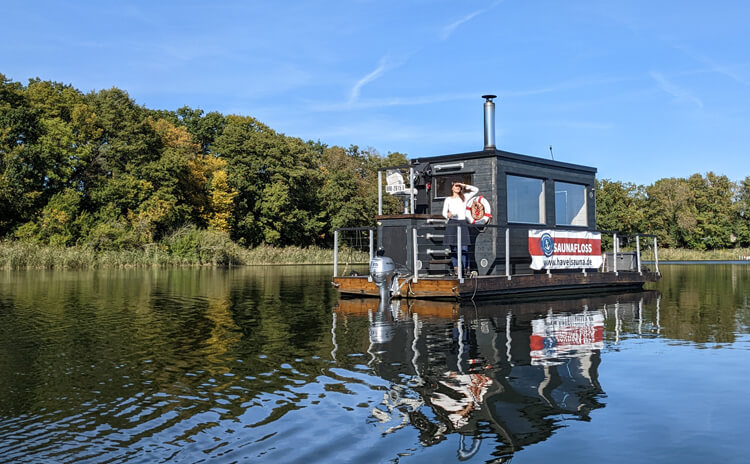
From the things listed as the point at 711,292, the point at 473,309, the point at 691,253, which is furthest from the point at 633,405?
the point at 691,253

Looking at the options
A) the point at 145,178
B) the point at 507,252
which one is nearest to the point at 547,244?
the point at 507,252

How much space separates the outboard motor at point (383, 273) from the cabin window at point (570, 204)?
639cm

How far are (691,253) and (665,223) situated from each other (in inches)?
231

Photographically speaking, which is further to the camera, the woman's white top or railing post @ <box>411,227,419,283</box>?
the woman's white top

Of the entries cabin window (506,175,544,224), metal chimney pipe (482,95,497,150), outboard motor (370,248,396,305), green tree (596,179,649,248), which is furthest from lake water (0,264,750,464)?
green tree (596,179,649,248)

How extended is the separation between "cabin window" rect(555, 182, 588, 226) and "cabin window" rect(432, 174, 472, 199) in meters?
3.25

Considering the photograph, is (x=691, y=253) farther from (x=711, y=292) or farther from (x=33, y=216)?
(x=33, y=216)

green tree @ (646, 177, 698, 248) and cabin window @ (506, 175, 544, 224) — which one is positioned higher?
green tree @ (646, 177, 698, 248)

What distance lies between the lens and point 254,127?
6756 centimetres

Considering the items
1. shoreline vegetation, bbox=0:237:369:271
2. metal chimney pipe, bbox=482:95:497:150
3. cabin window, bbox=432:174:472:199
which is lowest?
shoreline vegetation, bbox=0:237:369:271

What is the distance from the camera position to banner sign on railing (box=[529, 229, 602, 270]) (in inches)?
739

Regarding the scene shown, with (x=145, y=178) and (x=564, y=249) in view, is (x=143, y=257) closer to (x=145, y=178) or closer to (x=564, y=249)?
(x=145, y=178)

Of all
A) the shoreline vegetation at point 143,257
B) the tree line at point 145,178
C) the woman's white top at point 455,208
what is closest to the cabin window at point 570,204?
the woman's white top at point 455,208

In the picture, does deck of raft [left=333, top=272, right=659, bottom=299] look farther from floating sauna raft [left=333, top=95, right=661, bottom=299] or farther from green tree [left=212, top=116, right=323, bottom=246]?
green tree [left=212, top=116, right=323, bottom=246]
